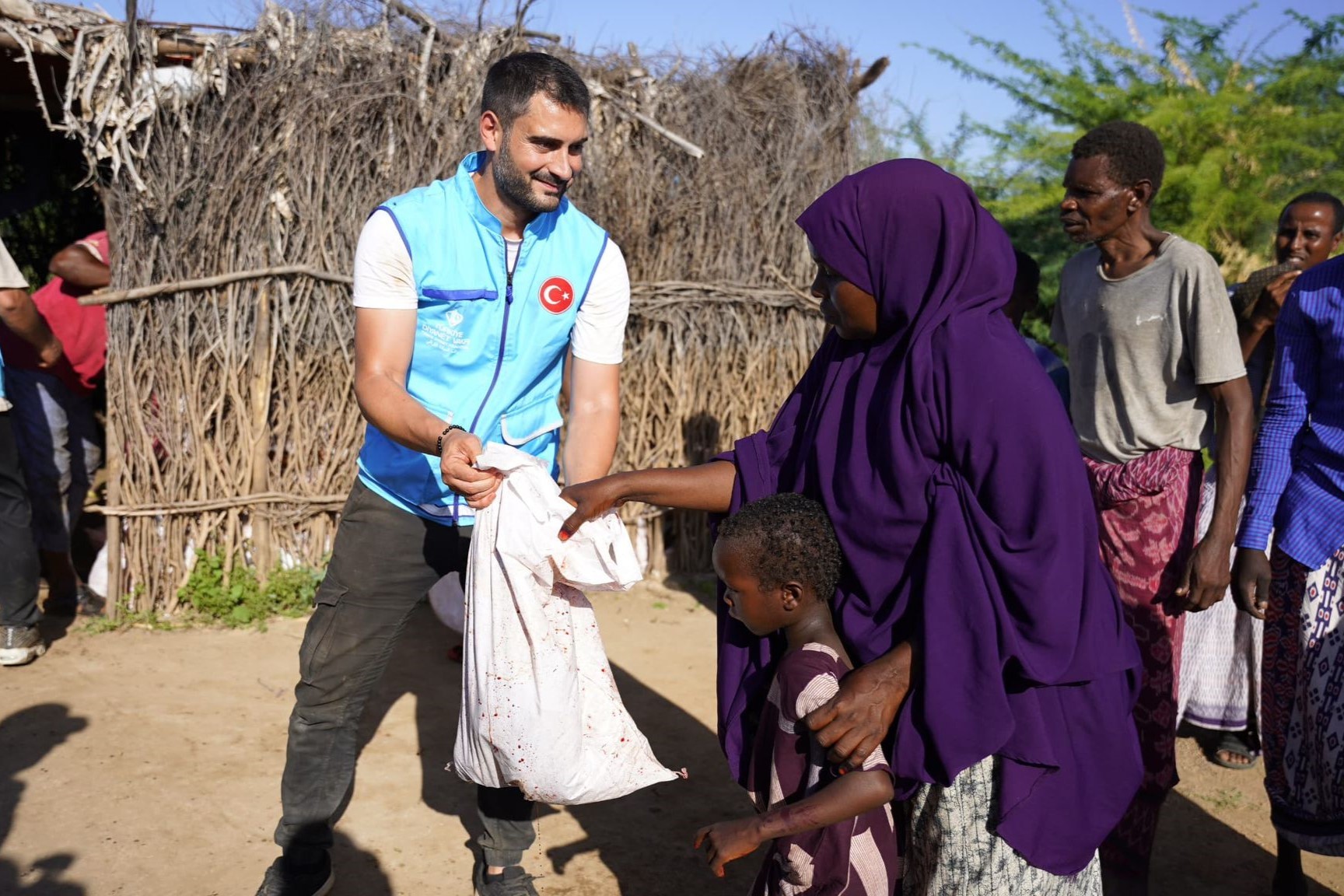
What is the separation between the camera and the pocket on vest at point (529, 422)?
3.02 m

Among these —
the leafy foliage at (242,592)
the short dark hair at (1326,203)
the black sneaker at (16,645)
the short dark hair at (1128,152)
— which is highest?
the short dark hair at (1326,203)

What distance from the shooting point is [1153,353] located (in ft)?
10.8

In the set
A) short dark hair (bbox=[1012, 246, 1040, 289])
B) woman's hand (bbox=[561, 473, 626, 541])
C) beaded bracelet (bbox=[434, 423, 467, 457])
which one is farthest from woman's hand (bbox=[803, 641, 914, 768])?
short dark hair (bbox=[1012, 246, 1040, 289])

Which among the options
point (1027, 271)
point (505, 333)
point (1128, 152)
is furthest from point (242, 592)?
point (1128, 152)

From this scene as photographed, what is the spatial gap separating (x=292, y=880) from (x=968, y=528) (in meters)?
2.23

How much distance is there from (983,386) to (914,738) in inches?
25.7

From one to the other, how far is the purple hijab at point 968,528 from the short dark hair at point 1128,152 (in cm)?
136

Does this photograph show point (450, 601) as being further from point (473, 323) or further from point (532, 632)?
point (532, 632)

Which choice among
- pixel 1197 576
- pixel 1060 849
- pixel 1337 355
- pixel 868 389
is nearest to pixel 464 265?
pixel 868 389

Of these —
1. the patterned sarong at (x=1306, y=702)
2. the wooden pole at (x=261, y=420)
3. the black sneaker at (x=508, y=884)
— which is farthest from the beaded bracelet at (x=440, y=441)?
the wooden pole at (x=261, y=420)

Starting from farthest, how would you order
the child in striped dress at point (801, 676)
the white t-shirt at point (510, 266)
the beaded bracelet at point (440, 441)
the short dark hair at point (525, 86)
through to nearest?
the short dark hair at point (525, 86)
the white t-shirt at point (510, 266)
the beaded bracelet at point (440, 441)
the child in striped dress at point (801, 676)

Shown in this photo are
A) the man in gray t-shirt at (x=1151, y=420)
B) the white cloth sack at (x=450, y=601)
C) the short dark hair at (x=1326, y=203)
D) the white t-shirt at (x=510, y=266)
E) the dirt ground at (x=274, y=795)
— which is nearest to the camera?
the white t-shirt at (x=510, y=266)

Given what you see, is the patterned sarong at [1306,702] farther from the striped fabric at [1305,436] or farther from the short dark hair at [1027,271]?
the short dark hair at [1027,271]

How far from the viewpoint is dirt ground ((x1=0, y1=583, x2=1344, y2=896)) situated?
11.1 ft
